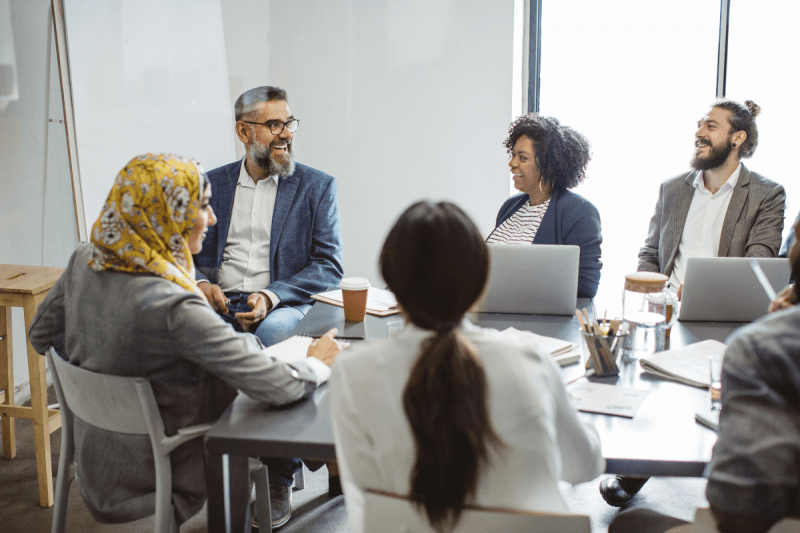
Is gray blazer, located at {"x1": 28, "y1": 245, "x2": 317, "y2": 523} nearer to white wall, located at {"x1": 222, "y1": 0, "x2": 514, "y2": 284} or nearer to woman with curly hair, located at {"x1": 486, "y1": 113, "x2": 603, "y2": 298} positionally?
woman with curly hair, located at {"x1": 486, "y1": 113, "x2": 603, "y2": 298}

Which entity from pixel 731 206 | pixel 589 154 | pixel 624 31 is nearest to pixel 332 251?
pixel 589 154

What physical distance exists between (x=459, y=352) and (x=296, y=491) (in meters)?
1.76

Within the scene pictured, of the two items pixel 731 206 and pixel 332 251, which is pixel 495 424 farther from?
pixel 731 206

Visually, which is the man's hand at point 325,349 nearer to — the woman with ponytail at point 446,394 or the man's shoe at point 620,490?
the woman with ponytail at point 446,394

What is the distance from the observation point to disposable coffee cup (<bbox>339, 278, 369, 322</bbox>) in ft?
6.60

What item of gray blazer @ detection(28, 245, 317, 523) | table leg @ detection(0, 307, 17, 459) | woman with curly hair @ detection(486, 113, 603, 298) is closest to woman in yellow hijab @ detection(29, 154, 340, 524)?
gray blazer @ detection(28, 245, 317, 523)

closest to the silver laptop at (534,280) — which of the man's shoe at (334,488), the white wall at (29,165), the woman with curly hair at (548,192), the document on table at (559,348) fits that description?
the document on table at (559,348)

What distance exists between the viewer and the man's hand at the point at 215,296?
2662 millimetres

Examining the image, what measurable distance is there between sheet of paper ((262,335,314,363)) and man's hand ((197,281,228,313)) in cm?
95

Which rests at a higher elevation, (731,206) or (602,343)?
(731,206)

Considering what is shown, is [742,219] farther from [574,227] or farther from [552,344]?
[552,344]

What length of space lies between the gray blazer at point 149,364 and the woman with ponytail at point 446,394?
1.55 ft

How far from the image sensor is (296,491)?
245 centimetres

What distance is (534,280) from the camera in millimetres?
2113
